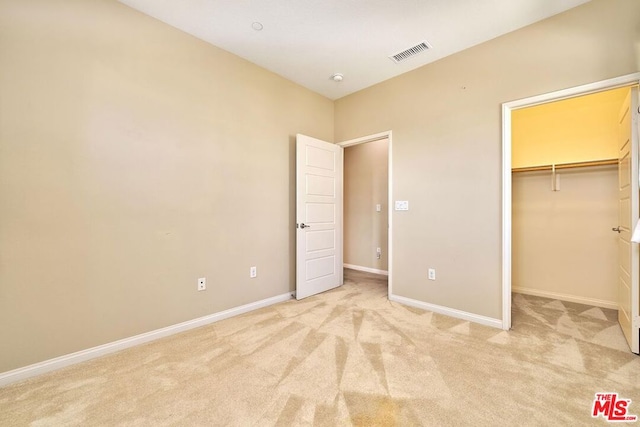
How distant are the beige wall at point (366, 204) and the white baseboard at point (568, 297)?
1962 mm

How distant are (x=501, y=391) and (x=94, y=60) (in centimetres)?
367

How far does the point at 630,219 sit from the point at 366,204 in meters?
3.37

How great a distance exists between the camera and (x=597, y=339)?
7.18 ft

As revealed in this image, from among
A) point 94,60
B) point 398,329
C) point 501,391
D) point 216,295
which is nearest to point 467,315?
point 398,329

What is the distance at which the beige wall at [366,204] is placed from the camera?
15.7ft

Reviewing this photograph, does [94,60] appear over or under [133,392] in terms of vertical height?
over

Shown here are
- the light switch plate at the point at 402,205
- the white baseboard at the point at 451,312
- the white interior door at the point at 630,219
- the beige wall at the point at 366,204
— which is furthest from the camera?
the beige wall at the point at 366,204

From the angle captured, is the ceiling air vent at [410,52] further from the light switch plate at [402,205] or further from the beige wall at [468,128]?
the light switch plate at [402,205]

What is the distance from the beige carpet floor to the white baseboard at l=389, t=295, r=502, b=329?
128 mm

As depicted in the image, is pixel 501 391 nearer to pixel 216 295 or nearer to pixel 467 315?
pixel 467 315

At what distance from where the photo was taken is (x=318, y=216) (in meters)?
3.52

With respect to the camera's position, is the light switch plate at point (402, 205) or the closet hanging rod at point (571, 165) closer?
the closet hanging rod at point (571, 165)

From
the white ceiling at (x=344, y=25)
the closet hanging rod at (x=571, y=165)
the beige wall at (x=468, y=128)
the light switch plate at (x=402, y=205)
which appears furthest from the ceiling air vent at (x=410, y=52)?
the closet hanging rod at (x=571, y=165)

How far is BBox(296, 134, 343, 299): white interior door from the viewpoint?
3.28 m
